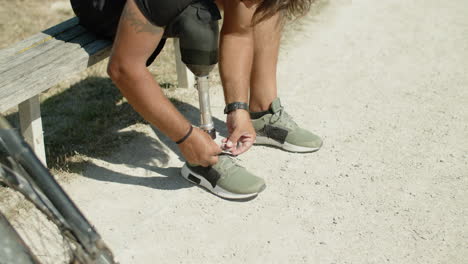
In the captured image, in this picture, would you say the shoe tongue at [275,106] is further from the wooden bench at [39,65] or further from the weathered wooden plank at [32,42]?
the weathered wooden plank at [32,42]

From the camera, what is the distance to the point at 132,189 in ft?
9.28

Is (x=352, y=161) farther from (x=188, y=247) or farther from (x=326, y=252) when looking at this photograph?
(x=188, y=247)

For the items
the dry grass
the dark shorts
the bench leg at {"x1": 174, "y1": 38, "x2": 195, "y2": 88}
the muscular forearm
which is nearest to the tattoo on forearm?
the dark shorts

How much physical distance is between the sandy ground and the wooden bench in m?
0.42

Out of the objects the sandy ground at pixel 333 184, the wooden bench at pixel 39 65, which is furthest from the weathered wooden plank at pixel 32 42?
the sandy ground at pixel 333 184

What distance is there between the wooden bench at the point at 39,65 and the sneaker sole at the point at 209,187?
2.34ft

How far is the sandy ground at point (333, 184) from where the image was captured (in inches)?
94.0

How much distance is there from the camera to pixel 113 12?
8.87 feet

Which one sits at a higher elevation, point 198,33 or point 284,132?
point 198,33

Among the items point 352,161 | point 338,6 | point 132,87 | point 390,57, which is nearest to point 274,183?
point 352,161

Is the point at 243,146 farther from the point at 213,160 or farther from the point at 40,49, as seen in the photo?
the point at 40,49

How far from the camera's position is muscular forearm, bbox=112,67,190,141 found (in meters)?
2.40

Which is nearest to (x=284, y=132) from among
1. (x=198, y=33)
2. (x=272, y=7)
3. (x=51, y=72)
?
(x=272, y=7)

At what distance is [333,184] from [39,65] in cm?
154
